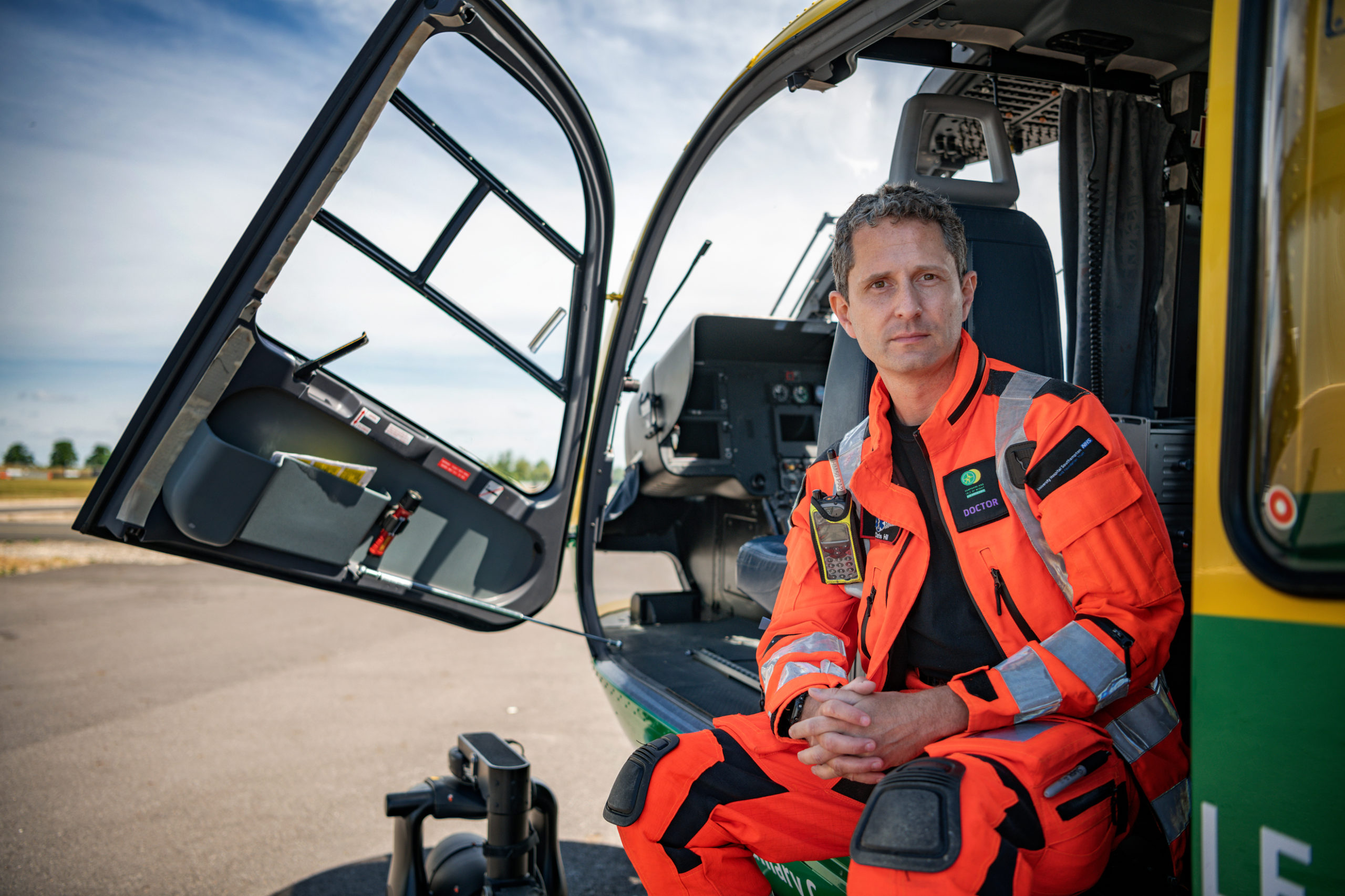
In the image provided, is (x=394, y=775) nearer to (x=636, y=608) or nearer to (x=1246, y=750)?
(x=636, y=608)

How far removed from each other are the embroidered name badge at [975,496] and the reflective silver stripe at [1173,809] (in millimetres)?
485

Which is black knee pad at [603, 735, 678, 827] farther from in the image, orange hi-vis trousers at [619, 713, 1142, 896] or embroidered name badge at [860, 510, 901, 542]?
embroidered name badge at [860, 510, 901, 542]

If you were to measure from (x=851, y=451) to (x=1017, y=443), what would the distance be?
379 millimetres

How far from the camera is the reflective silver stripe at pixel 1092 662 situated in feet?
3.82

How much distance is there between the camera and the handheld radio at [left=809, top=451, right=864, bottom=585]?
62.2 inches

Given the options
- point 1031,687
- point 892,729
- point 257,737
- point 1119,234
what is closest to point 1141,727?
point 1031,687

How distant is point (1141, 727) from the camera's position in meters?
1.27

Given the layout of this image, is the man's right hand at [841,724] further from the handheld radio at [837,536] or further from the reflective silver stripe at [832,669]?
the handheld radio at [837,536]

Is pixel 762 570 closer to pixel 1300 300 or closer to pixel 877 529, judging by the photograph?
pixel 877 529

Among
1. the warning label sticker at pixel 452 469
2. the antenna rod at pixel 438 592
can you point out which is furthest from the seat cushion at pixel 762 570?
the warning label sticker at pixel 452 469

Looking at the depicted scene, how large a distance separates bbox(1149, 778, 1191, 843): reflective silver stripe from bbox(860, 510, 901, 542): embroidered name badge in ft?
1.87

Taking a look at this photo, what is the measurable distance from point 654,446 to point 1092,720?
2755mm

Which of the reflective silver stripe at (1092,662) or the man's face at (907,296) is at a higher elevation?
the man's face at (907,296)

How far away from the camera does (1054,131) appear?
8.48ft
